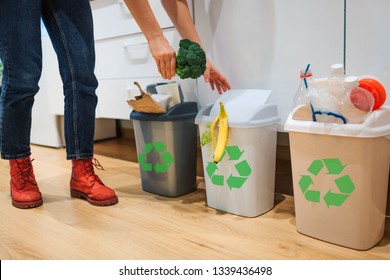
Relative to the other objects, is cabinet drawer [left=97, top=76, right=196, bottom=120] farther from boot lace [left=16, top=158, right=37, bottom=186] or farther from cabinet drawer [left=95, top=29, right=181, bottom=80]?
boot lace [left=16, top=158, right=37, bottom=186]

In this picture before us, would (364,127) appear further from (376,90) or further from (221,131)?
(221,131)

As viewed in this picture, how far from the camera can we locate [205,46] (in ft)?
4.24

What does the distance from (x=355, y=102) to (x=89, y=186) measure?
2.71 ft

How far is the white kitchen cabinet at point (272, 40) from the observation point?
39.8 inches

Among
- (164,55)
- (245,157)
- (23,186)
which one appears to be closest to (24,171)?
(23,186)

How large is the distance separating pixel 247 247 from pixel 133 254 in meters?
0.26

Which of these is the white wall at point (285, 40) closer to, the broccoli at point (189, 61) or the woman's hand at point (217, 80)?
the woman's hand at point (217, 80)

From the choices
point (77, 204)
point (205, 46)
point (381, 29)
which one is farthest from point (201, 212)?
point (381, 29)

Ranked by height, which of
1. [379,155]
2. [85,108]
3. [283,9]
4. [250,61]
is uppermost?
[283,9]

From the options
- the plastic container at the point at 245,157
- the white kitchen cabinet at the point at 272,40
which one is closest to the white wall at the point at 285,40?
the white kitchen cabinet at the point at 272,40

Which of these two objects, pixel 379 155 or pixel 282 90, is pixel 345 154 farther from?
pixel 282 90

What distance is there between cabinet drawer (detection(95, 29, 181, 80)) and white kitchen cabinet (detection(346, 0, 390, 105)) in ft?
1.97

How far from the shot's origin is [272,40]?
1.12m

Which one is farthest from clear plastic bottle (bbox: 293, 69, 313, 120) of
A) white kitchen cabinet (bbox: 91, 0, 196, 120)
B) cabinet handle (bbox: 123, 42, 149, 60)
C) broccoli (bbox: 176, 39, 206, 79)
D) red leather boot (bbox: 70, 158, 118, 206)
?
cabinet handle (bbox: 123, 42, 149, 60)
